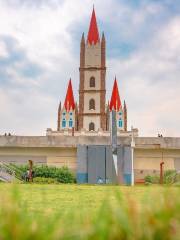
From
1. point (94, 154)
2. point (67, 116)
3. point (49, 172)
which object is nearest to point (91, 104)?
point (67, 116)

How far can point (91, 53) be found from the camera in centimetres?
8094

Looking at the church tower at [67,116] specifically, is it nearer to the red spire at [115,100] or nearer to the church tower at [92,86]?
the church tower at [92,86]

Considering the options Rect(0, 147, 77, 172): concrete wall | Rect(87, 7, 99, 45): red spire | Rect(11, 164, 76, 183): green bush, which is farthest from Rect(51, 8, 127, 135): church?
Rect(11, 164, 76, 183): green bush

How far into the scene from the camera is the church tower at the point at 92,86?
77.0m

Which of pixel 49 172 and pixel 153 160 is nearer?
pixel 49 172

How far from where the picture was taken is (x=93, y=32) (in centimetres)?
8575

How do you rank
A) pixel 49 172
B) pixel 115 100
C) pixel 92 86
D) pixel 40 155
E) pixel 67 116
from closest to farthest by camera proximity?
pixel 49 172, pixel 40 155, pixel 92 86, pixel 67 116, pixel 115 100

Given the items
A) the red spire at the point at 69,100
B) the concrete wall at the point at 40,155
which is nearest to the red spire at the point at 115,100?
the red spire at the point at 69,100

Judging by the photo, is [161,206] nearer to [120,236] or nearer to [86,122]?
[120,236]

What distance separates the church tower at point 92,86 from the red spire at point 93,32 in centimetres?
35

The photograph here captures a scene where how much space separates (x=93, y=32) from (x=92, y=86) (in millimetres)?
13426

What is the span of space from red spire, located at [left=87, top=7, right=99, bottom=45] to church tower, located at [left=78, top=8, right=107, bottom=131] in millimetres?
349

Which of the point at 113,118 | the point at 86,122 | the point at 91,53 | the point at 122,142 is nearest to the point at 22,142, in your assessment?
the point at 122,142

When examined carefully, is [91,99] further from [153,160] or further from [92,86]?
[153,160]
